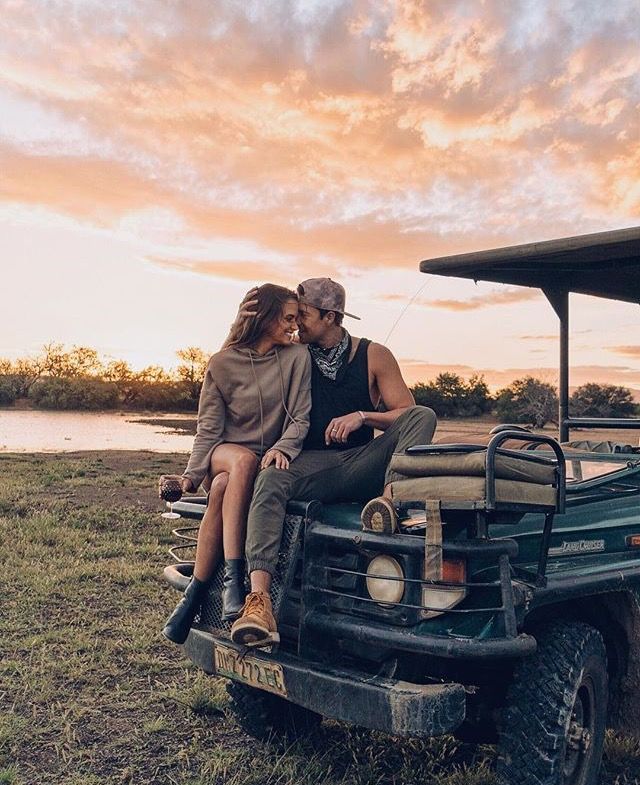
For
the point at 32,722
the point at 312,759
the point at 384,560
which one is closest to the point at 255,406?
the point at 384,560

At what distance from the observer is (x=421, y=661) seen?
3408 mm

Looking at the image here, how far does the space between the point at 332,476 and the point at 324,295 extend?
88 cm

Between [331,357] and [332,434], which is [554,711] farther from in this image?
[331,357]

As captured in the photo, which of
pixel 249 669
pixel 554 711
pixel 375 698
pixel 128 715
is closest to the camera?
pixel 375 698

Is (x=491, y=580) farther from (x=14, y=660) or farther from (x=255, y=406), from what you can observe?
(x=14, y=660)

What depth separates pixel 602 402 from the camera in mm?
6168

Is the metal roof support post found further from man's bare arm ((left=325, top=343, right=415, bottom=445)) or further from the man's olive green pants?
the man's olive green pants

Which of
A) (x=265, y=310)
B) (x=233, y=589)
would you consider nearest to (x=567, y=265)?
(x=265, y=310)

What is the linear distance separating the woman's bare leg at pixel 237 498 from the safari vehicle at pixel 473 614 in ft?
0.67

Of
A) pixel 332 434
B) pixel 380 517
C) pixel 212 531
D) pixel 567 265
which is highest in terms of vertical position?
pixel 567 265

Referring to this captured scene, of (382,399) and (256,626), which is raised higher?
(382,399)

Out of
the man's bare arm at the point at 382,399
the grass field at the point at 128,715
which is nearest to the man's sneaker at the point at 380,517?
the man's bare arm at the point at 382,399

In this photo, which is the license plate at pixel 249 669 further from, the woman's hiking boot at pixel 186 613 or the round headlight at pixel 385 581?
the round headlight at pixel 385 581

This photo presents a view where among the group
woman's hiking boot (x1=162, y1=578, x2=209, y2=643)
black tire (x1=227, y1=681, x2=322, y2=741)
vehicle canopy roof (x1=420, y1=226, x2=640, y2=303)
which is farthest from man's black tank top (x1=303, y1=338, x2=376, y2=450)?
vehicle canopy roof (x1=420, y1=226, x2=640, y2=303)
